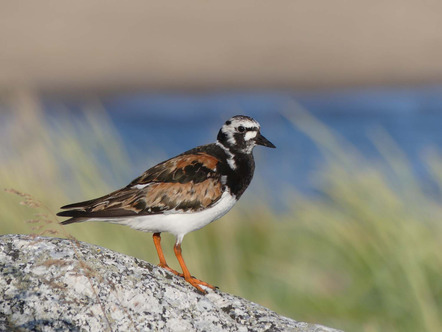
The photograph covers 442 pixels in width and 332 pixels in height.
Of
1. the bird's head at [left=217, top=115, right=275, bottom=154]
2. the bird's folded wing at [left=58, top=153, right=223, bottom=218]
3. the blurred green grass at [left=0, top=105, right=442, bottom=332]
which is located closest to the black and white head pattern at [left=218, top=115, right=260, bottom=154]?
the bird's head at [left=217, top=115, right=275, bottom=154]

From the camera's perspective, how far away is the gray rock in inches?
175

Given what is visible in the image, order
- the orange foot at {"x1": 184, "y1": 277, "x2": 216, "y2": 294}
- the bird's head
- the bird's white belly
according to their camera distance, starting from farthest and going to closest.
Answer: the bird's head < the bird's white belly < the orange foot at {"x1": 184, "y1": 277, "x2": 216, "y2": 294}

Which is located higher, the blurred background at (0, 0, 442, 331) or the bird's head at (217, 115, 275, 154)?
the blurred background at (0, 0, 442, 331)

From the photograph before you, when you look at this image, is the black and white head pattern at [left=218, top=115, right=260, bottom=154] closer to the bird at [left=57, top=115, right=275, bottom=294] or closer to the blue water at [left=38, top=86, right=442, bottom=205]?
the bird at [left=57, top=115, right=275, bottom=294]

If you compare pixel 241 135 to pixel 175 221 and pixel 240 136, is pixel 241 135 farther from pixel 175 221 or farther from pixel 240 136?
pixel 175 221

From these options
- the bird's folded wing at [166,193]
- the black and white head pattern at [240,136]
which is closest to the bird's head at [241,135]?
the black and white head pattern at [240,136]

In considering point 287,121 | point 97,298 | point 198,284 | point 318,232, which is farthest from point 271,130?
point 97,298

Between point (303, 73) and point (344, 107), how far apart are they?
440 cm

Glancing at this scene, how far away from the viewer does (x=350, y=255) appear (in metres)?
8.94

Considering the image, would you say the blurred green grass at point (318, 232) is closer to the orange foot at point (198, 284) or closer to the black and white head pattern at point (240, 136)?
the black and white head pattern at point (240, 136)

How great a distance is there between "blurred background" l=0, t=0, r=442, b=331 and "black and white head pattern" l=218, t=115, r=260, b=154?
1654 millimetres

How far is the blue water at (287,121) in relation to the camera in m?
22.8

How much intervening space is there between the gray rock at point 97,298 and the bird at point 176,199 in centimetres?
105

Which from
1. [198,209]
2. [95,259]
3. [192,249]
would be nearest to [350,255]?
[192,249]
